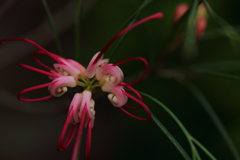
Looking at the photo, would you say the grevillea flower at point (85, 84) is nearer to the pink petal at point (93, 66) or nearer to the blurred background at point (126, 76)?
the pink petal at point (93, 66)

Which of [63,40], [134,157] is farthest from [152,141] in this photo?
[63,40]

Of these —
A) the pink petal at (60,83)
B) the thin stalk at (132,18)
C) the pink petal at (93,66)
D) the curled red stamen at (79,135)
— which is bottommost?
the curled red stamen at (79,135)

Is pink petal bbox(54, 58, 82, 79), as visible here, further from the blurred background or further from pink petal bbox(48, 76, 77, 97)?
the blurred background

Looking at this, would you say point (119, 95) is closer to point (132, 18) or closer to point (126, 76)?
point (132, 18)

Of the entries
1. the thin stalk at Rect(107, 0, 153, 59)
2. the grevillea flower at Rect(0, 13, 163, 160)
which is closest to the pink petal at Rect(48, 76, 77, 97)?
the grevillea flower at Rect(0, 13, 163, 160)

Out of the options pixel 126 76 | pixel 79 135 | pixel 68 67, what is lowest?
pixel 79 135

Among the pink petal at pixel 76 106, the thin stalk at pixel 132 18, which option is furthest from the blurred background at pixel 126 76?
the pink petal at pixel 76 106

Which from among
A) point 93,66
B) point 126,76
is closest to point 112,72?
point 93,66

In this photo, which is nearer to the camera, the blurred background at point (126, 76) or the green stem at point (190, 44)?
the green stem at point (190, 44)
